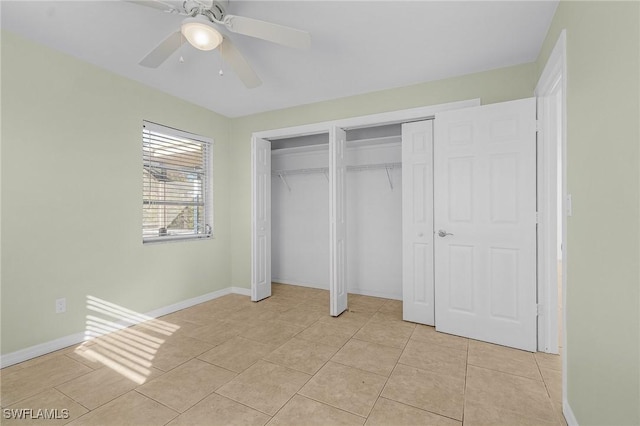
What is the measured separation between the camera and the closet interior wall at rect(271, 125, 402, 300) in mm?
4113

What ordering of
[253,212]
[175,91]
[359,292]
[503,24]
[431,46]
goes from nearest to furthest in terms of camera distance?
[503,24], [431,46], [175,91], [253,212], [359,292]

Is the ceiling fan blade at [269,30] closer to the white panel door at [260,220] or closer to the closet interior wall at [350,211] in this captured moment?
the closet interior wall at [350,211]

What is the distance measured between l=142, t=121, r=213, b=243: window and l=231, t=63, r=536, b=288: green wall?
Result: 1.36 feet

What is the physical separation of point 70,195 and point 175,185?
1125mm

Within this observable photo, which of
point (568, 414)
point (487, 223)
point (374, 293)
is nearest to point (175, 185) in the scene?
point (374, 293)

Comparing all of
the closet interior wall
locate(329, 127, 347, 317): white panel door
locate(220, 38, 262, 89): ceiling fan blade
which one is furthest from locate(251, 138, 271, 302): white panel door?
locate(220, 38, 262, 89): ceiling fan blade

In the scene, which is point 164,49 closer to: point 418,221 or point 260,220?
point 260,220

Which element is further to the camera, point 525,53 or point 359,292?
point 359,292

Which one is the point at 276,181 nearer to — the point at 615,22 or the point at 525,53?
the point at 525,53

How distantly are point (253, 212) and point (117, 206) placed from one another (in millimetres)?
1534

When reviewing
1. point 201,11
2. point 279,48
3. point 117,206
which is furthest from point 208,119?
point 201,11

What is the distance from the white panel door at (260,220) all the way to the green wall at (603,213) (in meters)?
3.25

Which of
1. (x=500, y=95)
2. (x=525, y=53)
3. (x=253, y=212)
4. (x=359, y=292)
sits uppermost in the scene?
(x=525, y=53)

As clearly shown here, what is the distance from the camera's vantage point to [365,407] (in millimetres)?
1795
